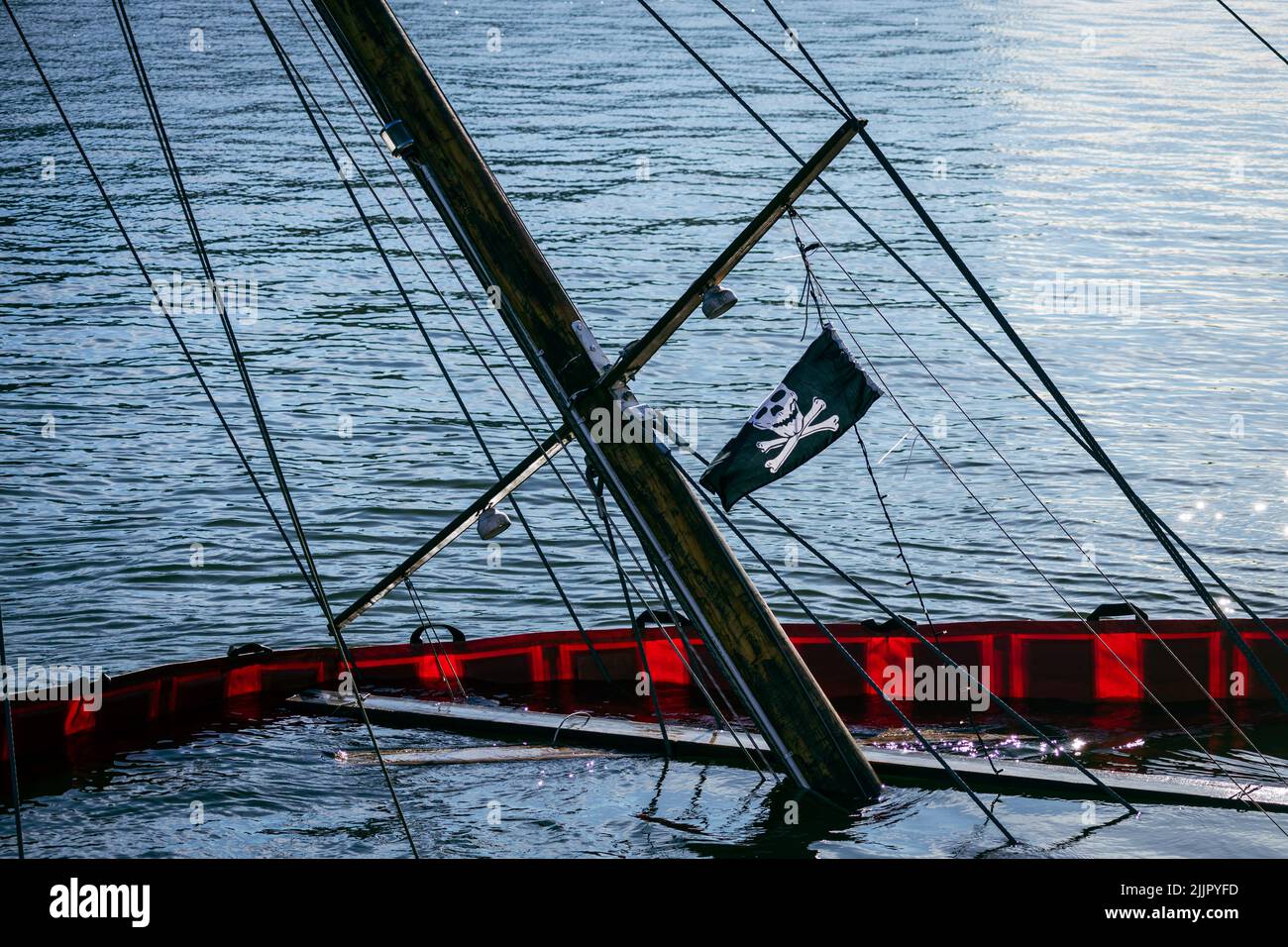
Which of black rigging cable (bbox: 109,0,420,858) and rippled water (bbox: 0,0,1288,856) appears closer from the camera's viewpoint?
black rigging cable (bbox: 109,0,420,858)

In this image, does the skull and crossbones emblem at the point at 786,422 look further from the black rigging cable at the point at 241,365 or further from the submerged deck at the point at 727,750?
the black rigging cable at the point at 241,365

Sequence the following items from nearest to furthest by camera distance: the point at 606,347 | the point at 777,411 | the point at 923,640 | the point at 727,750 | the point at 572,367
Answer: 1. the point at 923,640
2. the point at 572,367
3. the point at 777,411
4. the point at 727,750
5. the point at 606,347

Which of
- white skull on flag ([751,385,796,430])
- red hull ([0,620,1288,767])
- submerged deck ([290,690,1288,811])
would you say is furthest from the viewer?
red hull ([0,620,1288,767])

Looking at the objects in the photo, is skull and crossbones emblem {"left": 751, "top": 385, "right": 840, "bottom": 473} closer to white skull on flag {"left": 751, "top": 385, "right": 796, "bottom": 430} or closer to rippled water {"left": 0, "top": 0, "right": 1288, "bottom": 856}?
white skull on flag {"left": 751, "top": 385, "right": 796, "bottom": 430}

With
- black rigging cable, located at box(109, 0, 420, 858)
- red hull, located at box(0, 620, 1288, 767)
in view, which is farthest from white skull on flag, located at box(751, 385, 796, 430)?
red hull, located at box(0, 620, 1288, 767)

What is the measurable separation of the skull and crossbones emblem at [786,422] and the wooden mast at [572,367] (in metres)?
0.66

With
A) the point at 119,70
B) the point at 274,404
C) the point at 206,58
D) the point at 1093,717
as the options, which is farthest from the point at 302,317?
the point at 206,58

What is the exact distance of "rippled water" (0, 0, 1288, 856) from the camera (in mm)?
12875

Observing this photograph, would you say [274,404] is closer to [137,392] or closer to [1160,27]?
[137,392]

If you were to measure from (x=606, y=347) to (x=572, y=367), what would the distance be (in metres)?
19.1

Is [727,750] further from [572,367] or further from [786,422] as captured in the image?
[572,367]

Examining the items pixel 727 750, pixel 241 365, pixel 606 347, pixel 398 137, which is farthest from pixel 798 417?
pixel 606 347

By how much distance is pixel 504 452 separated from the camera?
80.3ft

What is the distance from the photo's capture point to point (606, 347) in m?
28.5
